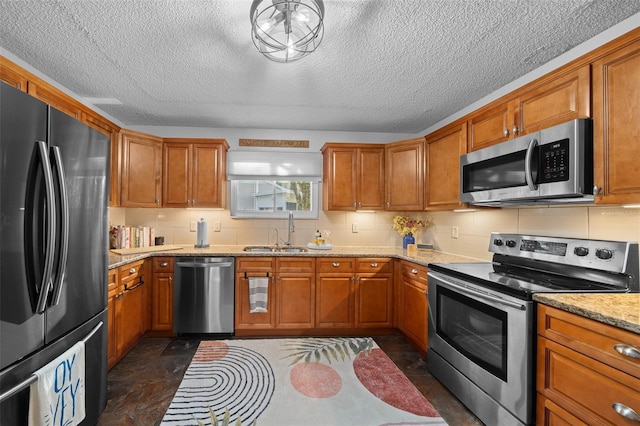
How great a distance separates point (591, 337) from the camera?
4.33ft

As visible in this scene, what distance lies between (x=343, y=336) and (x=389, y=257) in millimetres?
975

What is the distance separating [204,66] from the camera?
2.34m

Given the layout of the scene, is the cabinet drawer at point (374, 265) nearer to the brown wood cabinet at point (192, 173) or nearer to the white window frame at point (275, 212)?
the white window frame at point (275, 212)

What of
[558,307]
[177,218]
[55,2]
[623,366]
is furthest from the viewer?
[177,218]

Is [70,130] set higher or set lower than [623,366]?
higher

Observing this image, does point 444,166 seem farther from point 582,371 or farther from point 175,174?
point 175,174

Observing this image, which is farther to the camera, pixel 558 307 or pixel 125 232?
pixel 125 232

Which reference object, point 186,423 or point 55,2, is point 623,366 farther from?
point 55,2

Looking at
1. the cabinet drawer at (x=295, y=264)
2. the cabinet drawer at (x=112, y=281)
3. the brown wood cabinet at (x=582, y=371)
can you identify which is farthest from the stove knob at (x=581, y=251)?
the cabinet drawer at (x=112, y=281)

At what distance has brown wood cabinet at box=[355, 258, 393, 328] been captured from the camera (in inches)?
130

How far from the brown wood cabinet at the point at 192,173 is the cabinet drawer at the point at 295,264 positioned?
40.4 inches

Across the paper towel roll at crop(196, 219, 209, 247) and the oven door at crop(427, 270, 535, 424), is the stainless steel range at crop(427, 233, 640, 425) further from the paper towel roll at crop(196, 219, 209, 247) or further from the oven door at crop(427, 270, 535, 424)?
the paper towel roll at crop(196, 219, 209, 247)

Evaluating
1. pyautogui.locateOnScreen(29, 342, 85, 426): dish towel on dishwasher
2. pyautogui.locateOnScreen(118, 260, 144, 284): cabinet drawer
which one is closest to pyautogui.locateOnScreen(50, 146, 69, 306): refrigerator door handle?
pyautogui.locateOnScreen(29, 342, 85, 426): dish towel on dishwasher

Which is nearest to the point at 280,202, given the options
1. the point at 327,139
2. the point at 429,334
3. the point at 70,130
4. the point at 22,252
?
the point at 327,139
